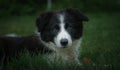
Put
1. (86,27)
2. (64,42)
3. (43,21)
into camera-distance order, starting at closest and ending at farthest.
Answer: (64,42), (43,21), (86,27)

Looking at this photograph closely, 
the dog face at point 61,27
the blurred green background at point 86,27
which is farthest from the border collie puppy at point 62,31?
the blurred green background at point 86,27

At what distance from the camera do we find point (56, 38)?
6297 millimetres

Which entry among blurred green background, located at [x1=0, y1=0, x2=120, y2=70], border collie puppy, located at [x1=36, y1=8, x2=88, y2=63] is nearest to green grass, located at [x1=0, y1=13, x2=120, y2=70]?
blurred green background, located at [x1=0, y1=0, x2=120, y2=70]

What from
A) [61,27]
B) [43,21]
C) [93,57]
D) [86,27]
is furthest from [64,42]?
[86,27]

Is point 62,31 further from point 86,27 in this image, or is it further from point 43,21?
point 86,27

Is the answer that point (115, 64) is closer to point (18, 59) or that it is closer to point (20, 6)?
point (18, 59)

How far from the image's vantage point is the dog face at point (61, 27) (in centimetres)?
622

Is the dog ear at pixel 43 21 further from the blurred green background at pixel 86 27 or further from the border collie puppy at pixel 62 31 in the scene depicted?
the blurred green background at pixel 86 27

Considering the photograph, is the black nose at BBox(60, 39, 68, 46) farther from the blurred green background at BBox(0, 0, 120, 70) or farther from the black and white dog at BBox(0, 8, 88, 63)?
the blurred green background at BBox(0, 0, 120, 70)

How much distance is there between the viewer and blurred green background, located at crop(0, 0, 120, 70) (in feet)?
18.4

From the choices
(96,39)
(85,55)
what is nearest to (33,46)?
(85,55)

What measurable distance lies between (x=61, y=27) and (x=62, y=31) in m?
0.09

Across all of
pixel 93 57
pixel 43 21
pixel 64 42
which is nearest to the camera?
pixel 64 42

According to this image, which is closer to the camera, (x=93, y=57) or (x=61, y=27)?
(x=61, y=27)
